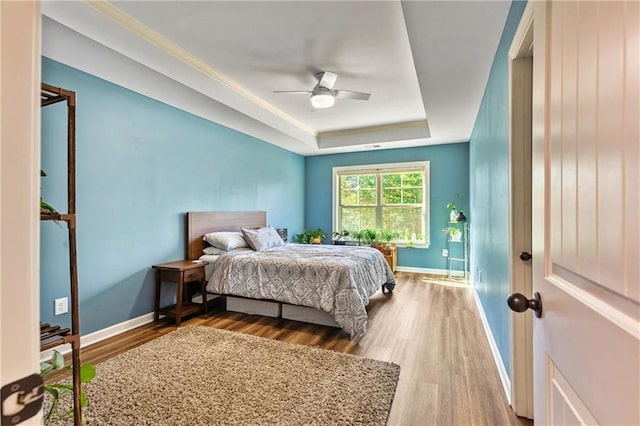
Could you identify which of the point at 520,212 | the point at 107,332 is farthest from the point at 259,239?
the point at 520,212

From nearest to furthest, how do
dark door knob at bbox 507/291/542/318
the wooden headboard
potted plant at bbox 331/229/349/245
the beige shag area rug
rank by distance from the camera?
dark door knob at bbox 507/291/542/318, the beige shag area rug, the wooden headboard, potted plant at bbox 331/229/349/245

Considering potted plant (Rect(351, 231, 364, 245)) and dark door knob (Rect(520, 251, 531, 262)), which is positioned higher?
dark door knob (Rect(520, 251, 531, 262))

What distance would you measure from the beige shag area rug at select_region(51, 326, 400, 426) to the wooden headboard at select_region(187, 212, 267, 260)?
4.57 ft

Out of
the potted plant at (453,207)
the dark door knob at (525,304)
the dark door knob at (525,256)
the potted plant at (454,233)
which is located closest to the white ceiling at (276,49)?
the dark door knob at (525,256)

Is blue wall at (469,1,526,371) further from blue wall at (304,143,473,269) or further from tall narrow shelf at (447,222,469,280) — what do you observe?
blue wall at (304,143,473,269)

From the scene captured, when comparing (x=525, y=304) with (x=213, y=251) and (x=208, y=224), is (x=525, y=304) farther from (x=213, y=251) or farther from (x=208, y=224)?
(x=208, y=224)

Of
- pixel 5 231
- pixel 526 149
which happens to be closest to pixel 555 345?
pixel 5 231

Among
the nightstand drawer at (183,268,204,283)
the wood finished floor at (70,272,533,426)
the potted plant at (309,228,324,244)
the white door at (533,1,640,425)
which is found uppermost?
the white door at (533,1,640,425)

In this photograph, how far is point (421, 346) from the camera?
104 inches

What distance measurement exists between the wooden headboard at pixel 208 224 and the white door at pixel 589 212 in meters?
3.70

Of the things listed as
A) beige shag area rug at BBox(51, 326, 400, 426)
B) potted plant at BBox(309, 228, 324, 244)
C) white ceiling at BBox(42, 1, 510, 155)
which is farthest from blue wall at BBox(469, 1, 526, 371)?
potted plant at BBox(309, 228, 324, 244)

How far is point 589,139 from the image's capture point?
21.5 inches

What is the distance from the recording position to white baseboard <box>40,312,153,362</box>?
255 centimetres

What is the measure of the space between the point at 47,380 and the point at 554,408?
2.93 metres
